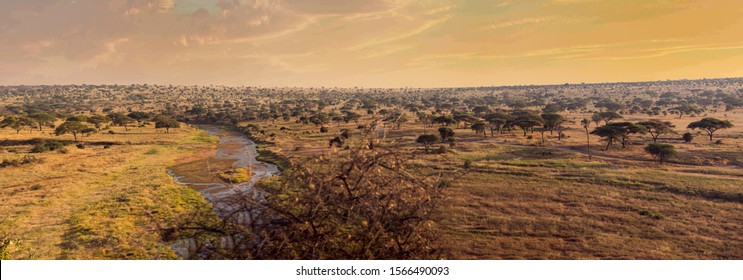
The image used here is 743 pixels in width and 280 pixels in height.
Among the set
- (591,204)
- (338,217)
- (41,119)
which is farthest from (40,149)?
(591,204)

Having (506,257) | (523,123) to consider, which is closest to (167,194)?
(506,257)

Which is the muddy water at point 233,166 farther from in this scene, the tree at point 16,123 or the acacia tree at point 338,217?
the tree at point 16,123

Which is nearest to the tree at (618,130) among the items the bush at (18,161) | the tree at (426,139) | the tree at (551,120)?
the tree at (551,120)

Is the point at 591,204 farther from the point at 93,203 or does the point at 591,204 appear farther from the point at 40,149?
the point at 40,149

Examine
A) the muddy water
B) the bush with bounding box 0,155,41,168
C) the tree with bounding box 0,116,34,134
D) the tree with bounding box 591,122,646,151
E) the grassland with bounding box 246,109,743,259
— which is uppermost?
the tree with bounding box 591,122,646,151

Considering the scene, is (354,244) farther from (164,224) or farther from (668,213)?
(668,213)

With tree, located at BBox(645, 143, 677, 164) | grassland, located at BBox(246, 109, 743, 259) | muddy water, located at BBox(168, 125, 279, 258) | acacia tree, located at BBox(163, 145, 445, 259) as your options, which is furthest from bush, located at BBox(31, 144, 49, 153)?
tree, located at BBox(645, 143, 677, 164)

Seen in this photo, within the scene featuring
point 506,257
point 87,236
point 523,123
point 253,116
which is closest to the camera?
point 506,257

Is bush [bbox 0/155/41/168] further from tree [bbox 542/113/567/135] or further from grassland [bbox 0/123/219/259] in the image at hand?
tree [bbox 542/113/567/135]
